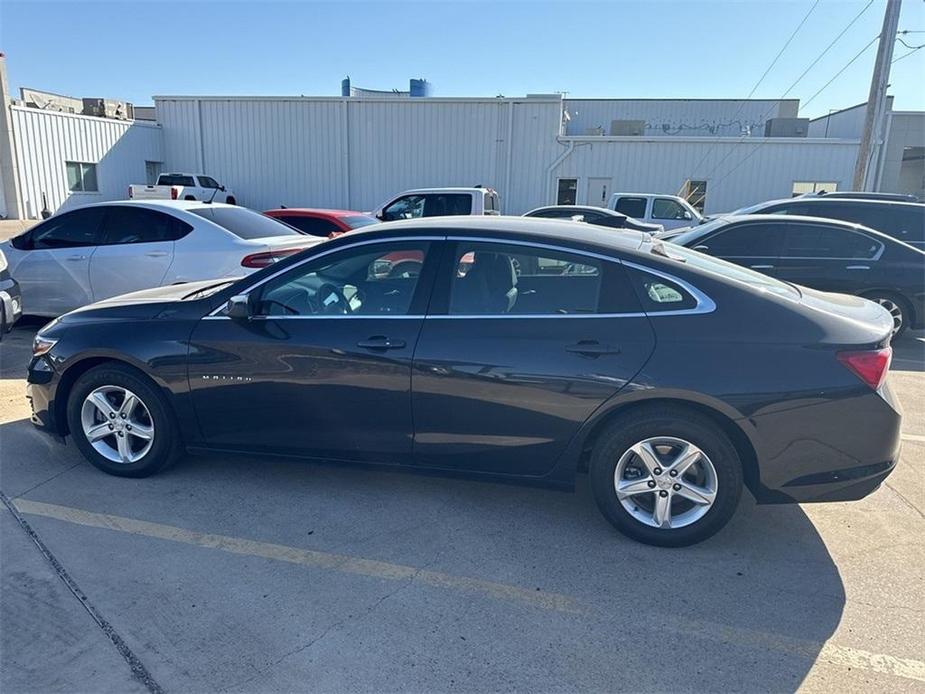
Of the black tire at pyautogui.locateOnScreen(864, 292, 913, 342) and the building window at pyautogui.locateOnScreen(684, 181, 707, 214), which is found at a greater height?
the building window at pyautogui.locateOnScreen(684, 181, 707, 214)

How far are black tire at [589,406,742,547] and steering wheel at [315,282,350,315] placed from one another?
1.60 m

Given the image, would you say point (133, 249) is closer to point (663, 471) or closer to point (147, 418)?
point (147, 418)

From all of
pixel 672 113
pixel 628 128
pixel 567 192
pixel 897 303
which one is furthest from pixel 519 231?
pixel 672 113

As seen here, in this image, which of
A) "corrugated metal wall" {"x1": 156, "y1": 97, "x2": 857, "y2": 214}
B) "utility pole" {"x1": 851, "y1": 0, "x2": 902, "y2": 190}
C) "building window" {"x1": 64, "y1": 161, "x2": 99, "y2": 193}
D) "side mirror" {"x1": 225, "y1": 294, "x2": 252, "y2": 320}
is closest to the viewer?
"side mirror" {"x1": 225, "y1": 294, "x2": 252, "y2": 320}

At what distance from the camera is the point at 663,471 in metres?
3.06

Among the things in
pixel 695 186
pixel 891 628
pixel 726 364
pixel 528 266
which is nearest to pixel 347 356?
pixel 528 266

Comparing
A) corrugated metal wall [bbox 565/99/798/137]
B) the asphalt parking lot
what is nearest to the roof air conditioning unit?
corrugated metal wall [bbox 565/99/798/137]

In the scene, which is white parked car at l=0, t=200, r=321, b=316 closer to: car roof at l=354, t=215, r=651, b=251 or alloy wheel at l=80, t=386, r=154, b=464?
alloy wheel at l=80, t=386, r=154, b=464

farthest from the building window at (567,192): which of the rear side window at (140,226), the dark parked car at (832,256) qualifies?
the rear side window at (140,226)

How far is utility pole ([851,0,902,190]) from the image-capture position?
47.3ft

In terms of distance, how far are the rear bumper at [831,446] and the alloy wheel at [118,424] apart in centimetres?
347

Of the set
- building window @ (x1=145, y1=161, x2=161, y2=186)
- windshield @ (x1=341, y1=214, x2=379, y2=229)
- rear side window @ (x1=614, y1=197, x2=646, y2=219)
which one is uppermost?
building window @ (x1=145, y1=161, x2=161, y2=186)

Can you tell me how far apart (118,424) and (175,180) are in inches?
868

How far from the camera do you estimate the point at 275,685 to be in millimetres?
2250
